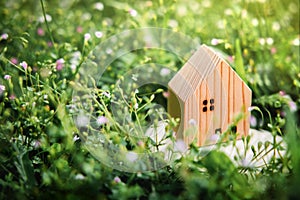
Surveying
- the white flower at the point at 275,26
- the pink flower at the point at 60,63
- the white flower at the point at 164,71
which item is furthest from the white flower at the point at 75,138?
the white flower at the point at 275,26

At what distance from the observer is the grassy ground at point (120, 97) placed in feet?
5.00

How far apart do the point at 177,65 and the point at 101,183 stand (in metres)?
1.28

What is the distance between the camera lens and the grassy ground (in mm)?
1525

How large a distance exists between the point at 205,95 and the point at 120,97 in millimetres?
384

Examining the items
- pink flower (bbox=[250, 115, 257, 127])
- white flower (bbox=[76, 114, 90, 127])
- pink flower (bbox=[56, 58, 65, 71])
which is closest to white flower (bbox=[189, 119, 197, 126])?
white flower (bbox=[76, 114, 90, 127])

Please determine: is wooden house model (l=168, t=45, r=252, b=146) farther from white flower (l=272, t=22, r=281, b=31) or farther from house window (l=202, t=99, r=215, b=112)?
white flower (l=272, t=22, r=281, b=31)

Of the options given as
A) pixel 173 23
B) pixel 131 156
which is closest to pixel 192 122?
pixel 131 156

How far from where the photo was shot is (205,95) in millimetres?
1894

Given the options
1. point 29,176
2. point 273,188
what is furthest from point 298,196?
point 29,176

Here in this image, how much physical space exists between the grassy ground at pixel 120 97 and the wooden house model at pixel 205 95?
77 mm

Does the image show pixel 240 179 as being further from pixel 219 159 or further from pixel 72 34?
pixel 72 34

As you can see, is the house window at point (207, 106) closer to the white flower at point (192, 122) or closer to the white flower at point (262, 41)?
the white flower at point (192, 122)

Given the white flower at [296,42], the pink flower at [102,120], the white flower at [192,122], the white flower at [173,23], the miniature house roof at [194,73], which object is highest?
the white flower at [173,23]

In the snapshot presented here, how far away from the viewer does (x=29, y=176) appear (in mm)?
1572
